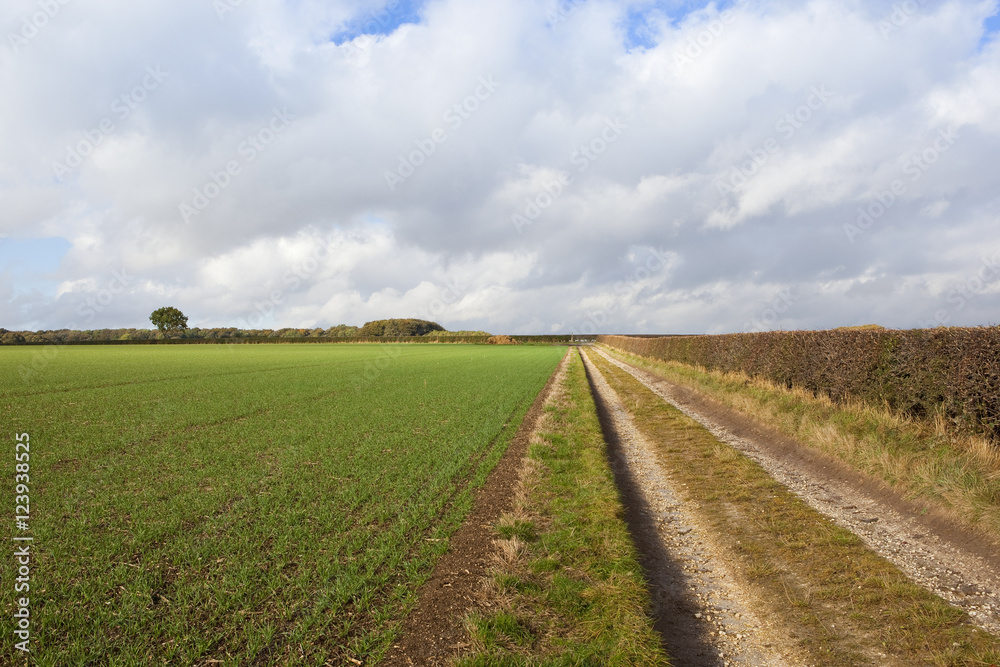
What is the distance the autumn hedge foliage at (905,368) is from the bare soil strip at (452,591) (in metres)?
9.56

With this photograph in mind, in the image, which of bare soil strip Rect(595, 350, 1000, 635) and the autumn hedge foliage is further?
the autumn hedge foliage

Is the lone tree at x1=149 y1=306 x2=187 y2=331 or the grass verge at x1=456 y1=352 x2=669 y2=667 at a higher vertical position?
the lone tree at x1=149 y1=306 x2=187 y2=331

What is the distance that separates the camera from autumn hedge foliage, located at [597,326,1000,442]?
363 inches

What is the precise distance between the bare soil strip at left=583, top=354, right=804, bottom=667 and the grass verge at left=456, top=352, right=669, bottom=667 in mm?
266

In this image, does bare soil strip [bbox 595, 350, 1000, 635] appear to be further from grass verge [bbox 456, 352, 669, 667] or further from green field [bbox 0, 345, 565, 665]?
green field [bbox 0, 345, 565, 665]

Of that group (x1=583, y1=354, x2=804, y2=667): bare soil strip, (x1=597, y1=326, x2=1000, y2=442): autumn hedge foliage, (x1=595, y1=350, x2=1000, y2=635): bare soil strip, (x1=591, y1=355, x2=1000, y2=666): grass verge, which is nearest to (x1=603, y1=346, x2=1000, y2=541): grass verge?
(x1=595, y1=350, x2=1000, y2=635): bare soil strip

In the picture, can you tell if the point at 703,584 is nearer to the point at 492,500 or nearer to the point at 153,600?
the point at 492,500

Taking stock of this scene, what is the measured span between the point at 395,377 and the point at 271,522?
24238mm

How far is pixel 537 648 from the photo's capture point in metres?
4.06

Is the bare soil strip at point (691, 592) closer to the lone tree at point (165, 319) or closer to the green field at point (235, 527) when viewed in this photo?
the green field at point (235, 527)

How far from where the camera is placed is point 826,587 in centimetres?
507

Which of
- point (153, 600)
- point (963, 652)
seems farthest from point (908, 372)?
point (153, 600)

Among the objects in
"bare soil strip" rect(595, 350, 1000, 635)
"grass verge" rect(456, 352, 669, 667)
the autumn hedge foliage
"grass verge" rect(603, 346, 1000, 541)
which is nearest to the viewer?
"grass verge" rect(456, 352, 669, 667)

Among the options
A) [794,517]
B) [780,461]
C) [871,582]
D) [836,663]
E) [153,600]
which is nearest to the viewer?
[836,663]
